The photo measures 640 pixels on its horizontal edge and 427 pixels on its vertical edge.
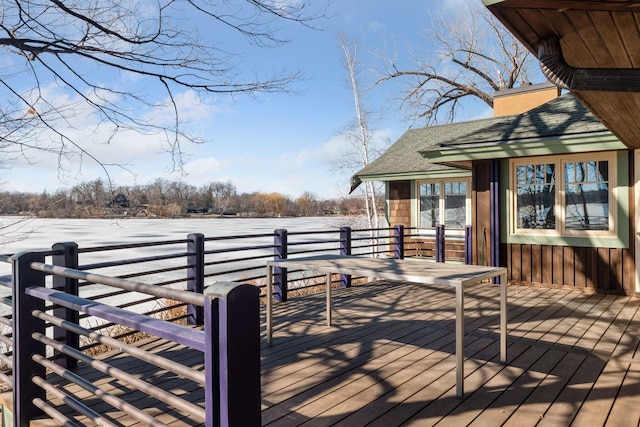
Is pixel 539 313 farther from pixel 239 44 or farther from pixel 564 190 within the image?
pixel 239 44

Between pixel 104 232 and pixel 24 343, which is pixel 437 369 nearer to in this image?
pixel 24 343

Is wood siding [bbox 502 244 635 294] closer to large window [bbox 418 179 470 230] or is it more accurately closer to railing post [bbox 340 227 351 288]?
large window [bbox 418 179 470 230]

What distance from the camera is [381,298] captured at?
562 cm

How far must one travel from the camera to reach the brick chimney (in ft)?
28.8

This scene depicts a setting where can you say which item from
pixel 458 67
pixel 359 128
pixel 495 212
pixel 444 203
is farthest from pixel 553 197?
pixel 458 67

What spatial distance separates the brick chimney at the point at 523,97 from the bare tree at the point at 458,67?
9.09 metres

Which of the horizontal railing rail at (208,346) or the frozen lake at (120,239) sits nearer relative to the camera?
the horizontal railing rail at (208,346)

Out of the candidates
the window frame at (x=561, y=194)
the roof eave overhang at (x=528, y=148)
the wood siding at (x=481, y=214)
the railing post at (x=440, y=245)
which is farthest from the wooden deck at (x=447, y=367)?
the railing post at (x=440, y=245)

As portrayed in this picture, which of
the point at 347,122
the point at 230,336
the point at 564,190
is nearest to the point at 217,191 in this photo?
the point at 347,122

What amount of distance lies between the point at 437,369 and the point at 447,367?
0.09m

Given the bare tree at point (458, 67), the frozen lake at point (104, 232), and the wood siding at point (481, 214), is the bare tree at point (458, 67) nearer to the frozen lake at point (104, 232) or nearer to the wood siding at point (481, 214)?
the frozen lake at point (104, 232)

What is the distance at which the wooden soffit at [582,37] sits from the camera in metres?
2.01

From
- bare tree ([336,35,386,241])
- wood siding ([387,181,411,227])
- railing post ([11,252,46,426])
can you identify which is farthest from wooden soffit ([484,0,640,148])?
bare tree ([336,35,386,241])

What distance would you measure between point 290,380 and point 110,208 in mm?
3867
